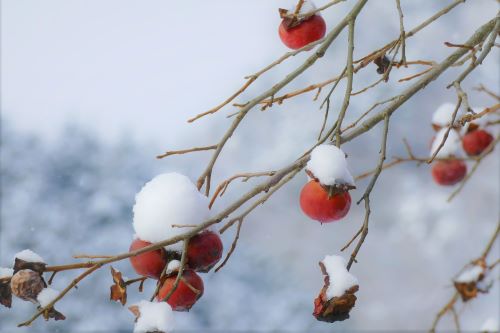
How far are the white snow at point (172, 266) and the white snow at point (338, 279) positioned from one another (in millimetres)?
234

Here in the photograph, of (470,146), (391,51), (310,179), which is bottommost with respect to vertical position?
(310,179)

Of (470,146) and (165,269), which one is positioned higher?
(470,146)

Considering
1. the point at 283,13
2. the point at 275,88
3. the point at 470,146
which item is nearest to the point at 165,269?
the point at 275,88

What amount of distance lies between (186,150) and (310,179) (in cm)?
25

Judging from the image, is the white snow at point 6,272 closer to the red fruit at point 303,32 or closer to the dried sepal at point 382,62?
the red fruit at point 303,32

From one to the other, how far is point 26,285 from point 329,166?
483mm

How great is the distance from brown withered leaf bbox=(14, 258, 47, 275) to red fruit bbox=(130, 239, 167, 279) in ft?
0.43

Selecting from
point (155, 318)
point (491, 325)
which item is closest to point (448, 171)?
point (491, 325)

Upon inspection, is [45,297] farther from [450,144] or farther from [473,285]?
[450,144]

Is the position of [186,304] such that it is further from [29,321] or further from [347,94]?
[347,94]

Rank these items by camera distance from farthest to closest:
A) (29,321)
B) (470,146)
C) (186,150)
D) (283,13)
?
(470,146) → (283,13) → (186,150) → (29,321)

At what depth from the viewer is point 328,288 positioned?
0.95m

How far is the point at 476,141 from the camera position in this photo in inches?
87.1

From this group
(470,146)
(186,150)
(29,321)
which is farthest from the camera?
(470,146)
